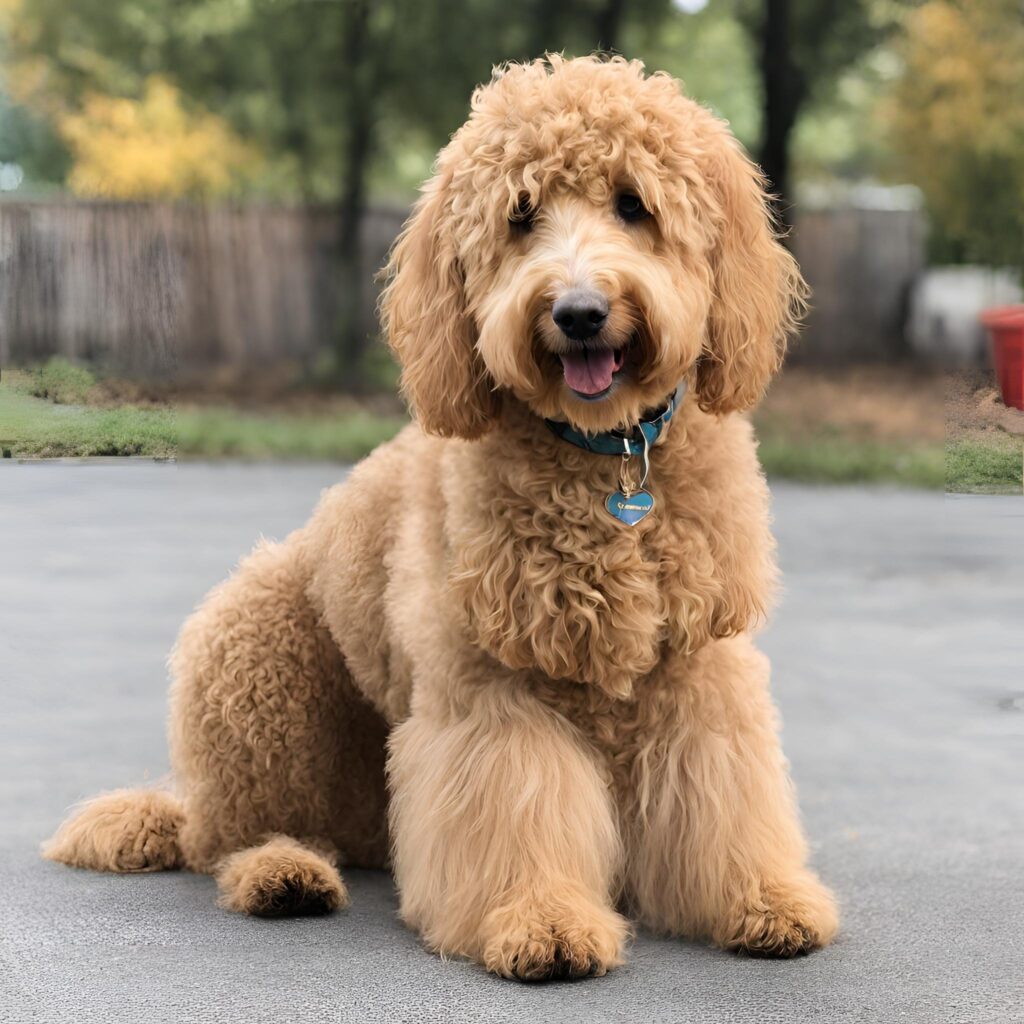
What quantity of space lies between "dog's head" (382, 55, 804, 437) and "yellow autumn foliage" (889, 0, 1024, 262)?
6.36 ft

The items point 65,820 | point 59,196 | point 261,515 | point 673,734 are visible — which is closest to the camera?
point 673,734

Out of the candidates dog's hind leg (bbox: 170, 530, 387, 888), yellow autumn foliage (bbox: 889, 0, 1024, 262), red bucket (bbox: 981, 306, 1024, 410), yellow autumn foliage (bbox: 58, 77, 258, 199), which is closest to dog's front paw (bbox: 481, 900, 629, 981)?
dog's hind leg (bbox: 170, 530, 387, 888)

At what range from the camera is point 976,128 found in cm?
605

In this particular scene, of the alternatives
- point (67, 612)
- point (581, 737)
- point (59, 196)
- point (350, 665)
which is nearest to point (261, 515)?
point (67, 612)

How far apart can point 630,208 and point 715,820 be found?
123cm

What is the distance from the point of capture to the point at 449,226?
282cm

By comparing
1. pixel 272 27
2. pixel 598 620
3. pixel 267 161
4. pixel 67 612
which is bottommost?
pixel 67 612

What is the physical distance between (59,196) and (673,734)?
2.18 metres

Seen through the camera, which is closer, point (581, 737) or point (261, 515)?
point (581, 737)

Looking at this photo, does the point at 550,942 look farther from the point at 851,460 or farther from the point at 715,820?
the point at 851,460

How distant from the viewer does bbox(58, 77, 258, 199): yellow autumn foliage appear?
6.69 metres

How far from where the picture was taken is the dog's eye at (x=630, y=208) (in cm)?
268

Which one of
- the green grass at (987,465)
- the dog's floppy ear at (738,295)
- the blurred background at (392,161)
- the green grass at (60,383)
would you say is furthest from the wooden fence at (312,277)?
the dog's floppy ear at (738,295)

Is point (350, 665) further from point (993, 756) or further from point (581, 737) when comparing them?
point (993, 756)
